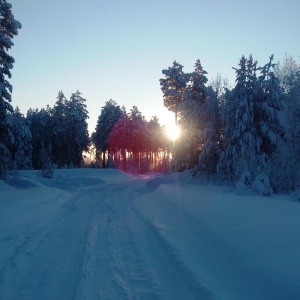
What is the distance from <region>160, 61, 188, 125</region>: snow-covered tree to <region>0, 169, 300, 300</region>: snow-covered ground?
31302mm

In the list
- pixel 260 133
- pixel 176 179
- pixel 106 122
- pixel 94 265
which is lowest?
pixel 94 265

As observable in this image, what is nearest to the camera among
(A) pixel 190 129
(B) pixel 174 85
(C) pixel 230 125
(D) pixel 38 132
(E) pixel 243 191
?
(E) pixel 243 191

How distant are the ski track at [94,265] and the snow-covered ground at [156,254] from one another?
17 mm

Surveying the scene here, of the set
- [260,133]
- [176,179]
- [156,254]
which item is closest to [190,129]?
[176,179]

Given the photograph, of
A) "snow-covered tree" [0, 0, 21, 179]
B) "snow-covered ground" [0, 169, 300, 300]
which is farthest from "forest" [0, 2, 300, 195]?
"snow-covered ground" [0, 169, 300, 300]

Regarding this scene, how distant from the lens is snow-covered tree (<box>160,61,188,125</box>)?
4416cm

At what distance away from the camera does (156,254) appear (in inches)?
317

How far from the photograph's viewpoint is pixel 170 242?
9250 mm

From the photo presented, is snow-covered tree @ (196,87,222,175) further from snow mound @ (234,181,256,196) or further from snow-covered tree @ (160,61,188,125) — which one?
snow-covered tree @ (160,61,188,125)

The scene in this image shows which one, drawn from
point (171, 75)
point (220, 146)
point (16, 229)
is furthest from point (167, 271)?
Result: point (171, 75)

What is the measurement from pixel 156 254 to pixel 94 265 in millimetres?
1562

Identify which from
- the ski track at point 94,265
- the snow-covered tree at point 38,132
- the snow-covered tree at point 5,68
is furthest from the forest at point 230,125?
the snow-covered tree at point 38,132

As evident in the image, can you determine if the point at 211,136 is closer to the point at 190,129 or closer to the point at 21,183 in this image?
the point at 190,129

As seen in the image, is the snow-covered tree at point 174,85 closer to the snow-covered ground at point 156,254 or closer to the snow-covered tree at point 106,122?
the snow-covered tree at point 106,122
